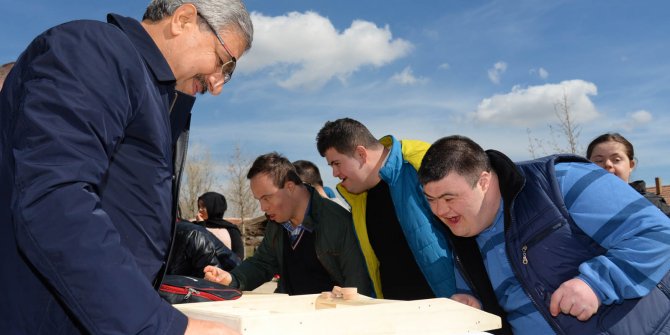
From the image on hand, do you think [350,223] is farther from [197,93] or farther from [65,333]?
[65,333]

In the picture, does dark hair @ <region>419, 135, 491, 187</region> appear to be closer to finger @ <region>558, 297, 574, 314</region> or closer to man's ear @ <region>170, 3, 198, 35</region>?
finger @ <region>558, 297, 574, 314</region>

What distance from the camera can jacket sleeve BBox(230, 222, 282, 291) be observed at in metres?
4.04

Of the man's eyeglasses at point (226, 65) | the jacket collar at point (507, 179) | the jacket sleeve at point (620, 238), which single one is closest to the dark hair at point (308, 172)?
the jacket collar at point (507, 179)

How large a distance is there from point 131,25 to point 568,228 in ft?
5.44

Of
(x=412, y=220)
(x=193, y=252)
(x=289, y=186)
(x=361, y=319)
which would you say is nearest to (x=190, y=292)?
(x=361, y=319)

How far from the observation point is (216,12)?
1737 millimetres

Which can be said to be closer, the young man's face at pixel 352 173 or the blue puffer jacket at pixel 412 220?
the blue puffer jacket at pixel 412 220

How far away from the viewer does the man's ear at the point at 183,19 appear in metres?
1.71

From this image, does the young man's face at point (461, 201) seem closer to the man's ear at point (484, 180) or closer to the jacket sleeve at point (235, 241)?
the man's ear at point (484, 180)

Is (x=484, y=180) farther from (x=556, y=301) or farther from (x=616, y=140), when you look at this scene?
(x=616, y=140)

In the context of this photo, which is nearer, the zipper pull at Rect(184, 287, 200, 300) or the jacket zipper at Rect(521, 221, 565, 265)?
the jacket zipper at Rect(521, 221, 565, 265)

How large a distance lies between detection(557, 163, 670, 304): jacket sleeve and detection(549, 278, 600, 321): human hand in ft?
0.10

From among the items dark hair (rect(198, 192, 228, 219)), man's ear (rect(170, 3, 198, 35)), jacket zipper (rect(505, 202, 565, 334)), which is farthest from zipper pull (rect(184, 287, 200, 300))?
dark hair (rect(198, 192, 228, 219))

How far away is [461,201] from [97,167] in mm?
1660
